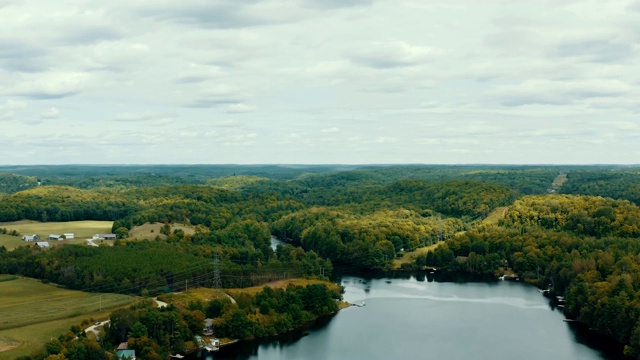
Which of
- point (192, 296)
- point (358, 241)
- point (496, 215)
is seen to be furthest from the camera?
point (496, 215)

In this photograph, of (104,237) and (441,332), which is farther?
(104,237)

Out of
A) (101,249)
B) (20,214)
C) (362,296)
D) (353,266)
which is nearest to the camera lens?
(362,296)

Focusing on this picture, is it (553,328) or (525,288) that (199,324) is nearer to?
(553,328)

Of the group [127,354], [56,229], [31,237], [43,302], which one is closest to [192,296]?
[127,354]

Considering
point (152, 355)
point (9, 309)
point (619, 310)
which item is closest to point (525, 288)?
point (619, 310)

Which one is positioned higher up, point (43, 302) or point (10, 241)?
point (10, 241)

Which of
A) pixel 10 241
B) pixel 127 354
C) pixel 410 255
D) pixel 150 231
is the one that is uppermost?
pixel 150 231

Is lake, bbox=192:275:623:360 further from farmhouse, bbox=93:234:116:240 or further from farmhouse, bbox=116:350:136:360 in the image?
farmhouse, bbox=93:234:116:240

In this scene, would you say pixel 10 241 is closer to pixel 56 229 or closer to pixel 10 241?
pixel 10 241
